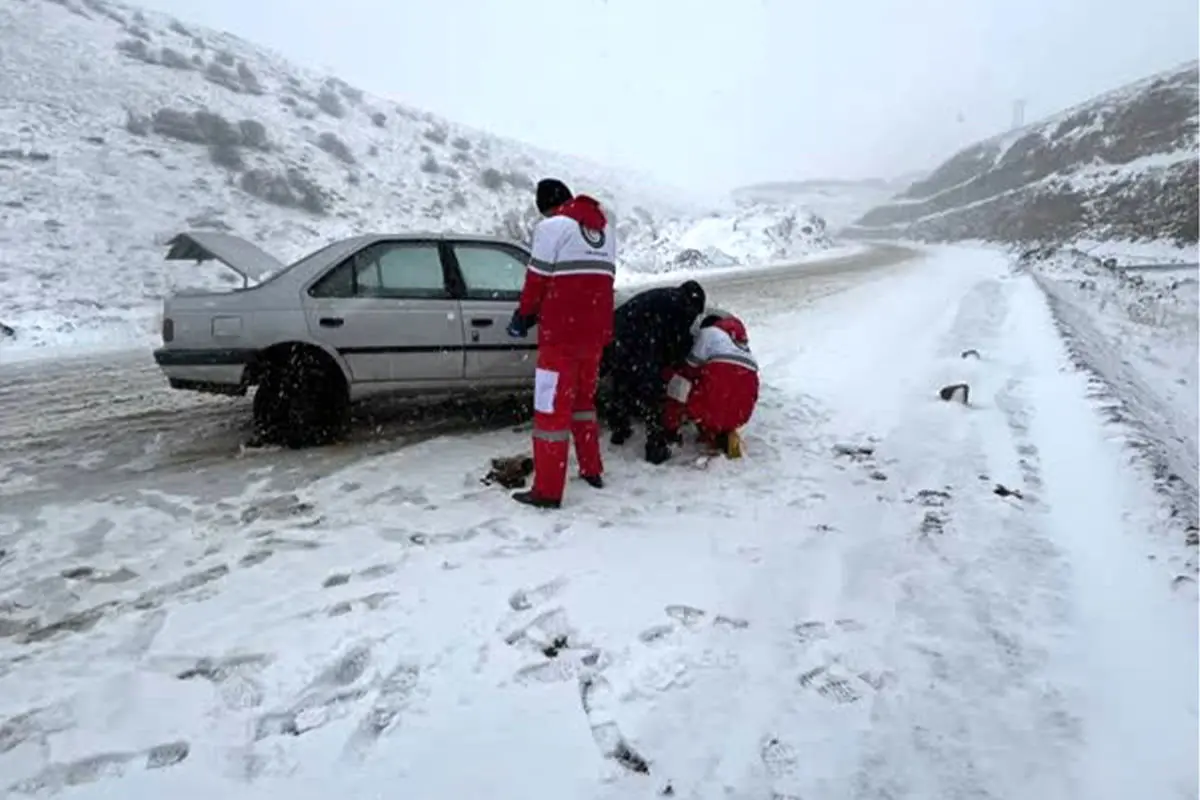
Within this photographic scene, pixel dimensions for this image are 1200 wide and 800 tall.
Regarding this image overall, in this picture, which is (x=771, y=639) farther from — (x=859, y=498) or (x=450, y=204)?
(x=450, y=204)

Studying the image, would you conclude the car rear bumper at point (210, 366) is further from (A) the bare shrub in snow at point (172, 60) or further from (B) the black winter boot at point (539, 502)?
(A) the bare shrub in snow at point (172, 60)

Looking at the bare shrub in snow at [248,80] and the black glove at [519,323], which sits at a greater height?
the bare shrub in snow at [248,80]

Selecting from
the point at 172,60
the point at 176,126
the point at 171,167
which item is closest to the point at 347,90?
the point at 172,60

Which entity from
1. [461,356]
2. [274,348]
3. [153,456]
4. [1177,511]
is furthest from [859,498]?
[153,456]

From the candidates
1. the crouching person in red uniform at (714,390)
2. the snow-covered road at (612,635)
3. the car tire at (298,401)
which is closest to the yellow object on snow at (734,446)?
the crouching person in red uniform at (714,390)

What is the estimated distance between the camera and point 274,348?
558 centimetres

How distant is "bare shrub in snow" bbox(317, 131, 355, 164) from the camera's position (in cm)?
2692

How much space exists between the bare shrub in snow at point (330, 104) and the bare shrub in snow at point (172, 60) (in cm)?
489

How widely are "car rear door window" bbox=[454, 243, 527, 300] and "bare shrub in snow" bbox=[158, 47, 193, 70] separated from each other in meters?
26.8

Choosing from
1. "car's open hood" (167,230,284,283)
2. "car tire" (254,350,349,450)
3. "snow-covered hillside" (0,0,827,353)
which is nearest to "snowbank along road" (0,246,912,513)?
"car tire" (254,350,349,450)

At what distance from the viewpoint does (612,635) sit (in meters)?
3.22

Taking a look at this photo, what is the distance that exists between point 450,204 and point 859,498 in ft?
81.1

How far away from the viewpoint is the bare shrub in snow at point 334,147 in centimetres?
2692

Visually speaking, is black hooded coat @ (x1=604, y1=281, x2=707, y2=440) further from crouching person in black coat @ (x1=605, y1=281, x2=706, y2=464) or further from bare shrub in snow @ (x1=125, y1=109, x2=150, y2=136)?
bare shrub in snow @ (x1=125, y1=109, x2=150, y2=136)
